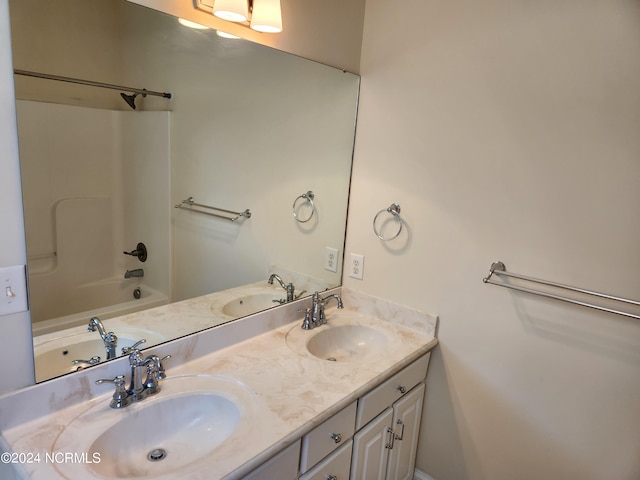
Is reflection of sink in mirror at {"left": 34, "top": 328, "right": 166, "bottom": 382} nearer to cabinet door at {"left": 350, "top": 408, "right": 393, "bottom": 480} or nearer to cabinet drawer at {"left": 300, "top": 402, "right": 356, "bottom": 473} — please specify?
cabinet drawer at {"left": 300, "top": 402, "right": 356, "bottom": 473}

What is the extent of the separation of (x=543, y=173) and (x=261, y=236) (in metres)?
1.13

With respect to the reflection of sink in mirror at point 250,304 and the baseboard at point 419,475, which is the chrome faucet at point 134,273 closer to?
the reflection of sink in mirror at point 250,304

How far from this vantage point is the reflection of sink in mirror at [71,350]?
1065mm

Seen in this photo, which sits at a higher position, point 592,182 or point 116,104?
point 116,104

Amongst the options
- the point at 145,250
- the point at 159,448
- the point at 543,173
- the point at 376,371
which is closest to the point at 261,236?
the point at 145,250

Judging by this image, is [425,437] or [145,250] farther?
[425,437]

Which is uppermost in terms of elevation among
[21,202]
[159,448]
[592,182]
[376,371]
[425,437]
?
[592,182]

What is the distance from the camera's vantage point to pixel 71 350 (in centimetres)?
114

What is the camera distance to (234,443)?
39.8 inches

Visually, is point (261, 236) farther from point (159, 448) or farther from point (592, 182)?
point (592, 182)

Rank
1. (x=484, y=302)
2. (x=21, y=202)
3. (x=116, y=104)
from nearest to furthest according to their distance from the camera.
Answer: (x=21, y=202) < (x=116, y=104) < (x=484, y=302)

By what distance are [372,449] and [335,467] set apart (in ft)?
0.76

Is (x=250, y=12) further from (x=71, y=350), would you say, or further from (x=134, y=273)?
(x=71, y=350)

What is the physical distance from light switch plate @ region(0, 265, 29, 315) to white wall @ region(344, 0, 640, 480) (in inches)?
52.1
